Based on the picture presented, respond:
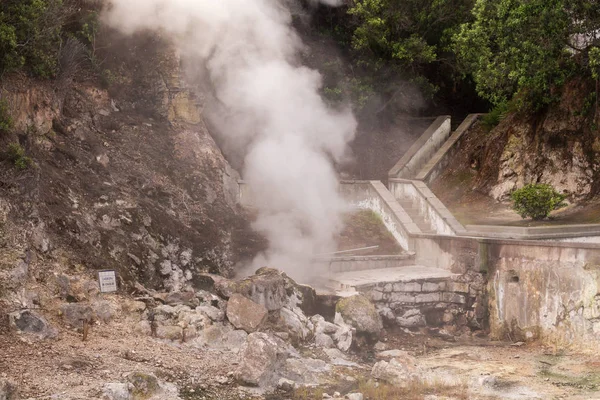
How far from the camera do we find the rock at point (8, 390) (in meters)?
7.34

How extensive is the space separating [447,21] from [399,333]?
11515 mm

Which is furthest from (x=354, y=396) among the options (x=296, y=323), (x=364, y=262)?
(x=364, y=262)

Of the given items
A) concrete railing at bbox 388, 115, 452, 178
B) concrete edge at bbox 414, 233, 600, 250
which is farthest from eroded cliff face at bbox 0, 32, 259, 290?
concrete railing at bbox 388, 115, 452, 178

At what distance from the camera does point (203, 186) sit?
14727 millimetres

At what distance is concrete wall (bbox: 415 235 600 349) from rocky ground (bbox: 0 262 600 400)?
0.45m

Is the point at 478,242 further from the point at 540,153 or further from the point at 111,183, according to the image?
the point at 111,183

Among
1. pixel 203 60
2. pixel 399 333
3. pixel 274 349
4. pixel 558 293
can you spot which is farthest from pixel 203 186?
Result: pixel 558 293

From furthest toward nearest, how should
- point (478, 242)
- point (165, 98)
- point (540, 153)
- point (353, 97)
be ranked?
point (353, 97)
point (540, 153)
point (165, 98)
point (478, 242)

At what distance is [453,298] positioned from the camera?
45.5 ft

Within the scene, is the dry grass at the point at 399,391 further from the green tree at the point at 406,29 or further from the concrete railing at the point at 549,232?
the green tree at the point at 406,29

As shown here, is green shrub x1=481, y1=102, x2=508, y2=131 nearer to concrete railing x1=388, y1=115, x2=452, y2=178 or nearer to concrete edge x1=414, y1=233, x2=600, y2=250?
concrete railing x1=388, y1=115, x2=452, y2=178

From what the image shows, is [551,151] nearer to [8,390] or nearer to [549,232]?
[549,232]

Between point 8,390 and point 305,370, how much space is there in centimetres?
401

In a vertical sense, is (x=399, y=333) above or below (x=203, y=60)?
below
